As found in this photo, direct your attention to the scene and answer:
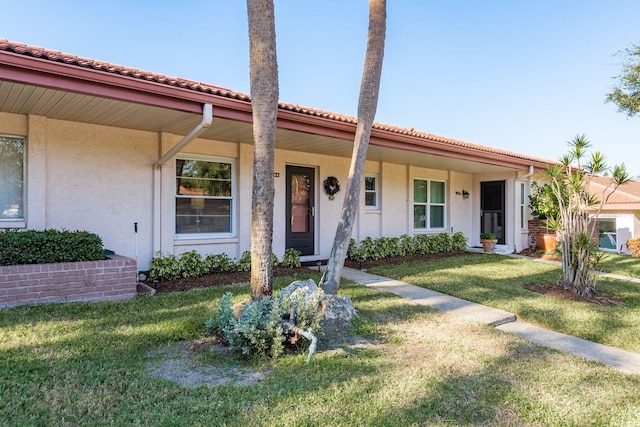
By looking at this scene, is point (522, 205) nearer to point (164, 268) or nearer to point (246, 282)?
point (246, 282)

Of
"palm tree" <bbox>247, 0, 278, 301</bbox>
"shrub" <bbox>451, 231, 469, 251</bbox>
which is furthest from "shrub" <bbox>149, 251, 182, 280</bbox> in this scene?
"shrub" <bbox>451, 231, 469, 251</bbox>

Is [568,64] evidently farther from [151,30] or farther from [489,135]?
[151,30]

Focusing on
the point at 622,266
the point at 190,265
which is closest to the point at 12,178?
the point at 190,265

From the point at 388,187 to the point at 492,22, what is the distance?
574 centimetres

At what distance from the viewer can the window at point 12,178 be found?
231 inches

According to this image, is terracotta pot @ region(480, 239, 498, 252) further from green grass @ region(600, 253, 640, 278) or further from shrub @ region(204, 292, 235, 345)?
shrub @ region(204, 292, 235, 345)

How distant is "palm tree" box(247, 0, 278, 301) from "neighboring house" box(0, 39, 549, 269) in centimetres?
162

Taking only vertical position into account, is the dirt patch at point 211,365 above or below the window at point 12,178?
below

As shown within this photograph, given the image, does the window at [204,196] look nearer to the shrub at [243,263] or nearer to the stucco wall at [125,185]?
the stucco wall at [125,185]

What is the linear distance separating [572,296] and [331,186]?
5.52 metres

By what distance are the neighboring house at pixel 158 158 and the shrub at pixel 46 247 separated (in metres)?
1.00

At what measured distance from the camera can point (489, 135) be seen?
68.5 ft

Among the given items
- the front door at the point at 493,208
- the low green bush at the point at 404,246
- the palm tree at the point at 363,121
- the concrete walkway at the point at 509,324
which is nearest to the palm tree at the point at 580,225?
the concrete walkway at the point at 509,324

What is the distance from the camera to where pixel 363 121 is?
5.38 m
